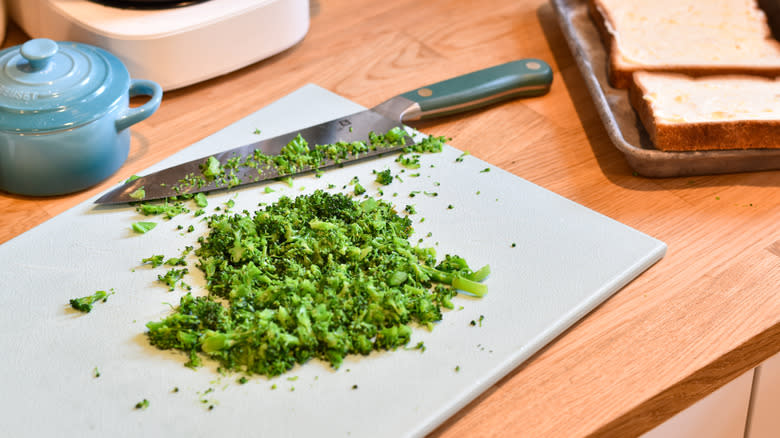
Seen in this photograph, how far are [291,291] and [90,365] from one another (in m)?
0.25

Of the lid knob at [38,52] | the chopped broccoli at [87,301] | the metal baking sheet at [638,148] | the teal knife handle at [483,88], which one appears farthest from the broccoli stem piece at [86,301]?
the metal baking sheet at [638,148]

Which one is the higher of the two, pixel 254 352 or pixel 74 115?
pixel 74 115

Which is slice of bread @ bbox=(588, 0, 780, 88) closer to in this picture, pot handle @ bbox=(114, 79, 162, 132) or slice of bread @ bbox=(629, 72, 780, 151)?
slice of bread @ bbox=(629, 72, 780, 151)

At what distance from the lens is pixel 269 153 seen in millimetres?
1172

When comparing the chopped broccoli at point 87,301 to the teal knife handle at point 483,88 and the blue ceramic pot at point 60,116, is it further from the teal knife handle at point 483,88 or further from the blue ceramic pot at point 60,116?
the teal knife handle at point 483,88

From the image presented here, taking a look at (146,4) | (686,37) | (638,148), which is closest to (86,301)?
(146,4)

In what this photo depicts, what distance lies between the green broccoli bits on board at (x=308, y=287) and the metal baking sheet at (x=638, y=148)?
1.24 feet

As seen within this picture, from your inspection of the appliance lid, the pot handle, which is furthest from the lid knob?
the appliance lid

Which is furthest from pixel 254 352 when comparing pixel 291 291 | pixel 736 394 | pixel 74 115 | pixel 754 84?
pixel 754 84

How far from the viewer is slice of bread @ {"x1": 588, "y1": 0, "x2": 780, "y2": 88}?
130cm

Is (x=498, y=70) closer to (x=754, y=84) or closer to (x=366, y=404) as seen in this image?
(x=754, y=84)

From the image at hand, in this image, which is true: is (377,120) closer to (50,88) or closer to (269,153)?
(269,153)

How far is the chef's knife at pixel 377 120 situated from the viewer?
1104 millimetres

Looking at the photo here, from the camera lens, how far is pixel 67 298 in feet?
3.09
